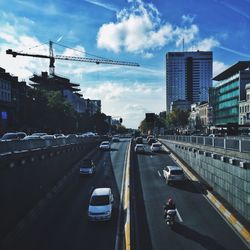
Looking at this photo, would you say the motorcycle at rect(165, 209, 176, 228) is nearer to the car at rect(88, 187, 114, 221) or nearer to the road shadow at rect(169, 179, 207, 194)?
the car at rect(88, 187, 114, 221)

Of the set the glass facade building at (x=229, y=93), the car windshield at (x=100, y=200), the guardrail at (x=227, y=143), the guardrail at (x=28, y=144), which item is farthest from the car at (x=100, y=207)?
the glass facade building at (x=229, y=93)

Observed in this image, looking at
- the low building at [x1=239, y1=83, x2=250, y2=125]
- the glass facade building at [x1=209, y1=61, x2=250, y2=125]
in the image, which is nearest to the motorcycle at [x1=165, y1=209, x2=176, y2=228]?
the low building at [x1=239, y1=83, x2=250, y2=125]

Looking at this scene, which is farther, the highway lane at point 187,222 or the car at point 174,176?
the car at point 174,176

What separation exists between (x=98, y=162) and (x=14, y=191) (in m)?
33.3

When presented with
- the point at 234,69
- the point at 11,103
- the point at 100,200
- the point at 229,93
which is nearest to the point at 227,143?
the point at 100,200

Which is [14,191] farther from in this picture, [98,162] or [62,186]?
[98,162]

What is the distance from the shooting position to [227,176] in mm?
29328

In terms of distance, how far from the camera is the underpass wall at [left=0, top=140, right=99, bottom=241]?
23.9m

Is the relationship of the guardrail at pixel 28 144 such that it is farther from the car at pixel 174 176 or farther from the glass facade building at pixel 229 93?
the glass facade building at pixel 229 93

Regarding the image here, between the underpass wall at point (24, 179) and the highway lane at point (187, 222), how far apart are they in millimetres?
9433

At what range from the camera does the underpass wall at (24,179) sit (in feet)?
78.4

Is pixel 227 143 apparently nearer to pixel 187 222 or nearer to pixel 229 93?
pixel 187 222

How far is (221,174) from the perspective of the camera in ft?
103

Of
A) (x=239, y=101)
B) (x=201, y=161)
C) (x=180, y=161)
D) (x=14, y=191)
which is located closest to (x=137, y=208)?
(x=14, y=191)
